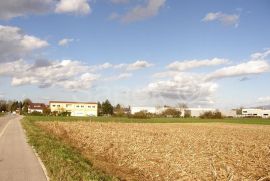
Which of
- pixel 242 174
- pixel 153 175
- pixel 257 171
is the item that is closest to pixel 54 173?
pixel 153 175

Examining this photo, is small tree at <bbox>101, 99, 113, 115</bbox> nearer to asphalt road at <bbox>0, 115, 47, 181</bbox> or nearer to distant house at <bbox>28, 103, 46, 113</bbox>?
distant house at <bbox>28, 103, 46, 113</bbox>

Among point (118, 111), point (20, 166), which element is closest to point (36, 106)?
point (118, 111)

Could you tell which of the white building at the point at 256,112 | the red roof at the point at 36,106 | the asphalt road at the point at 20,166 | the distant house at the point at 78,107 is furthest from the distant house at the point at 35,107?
the asphalt road at the point at 20,166

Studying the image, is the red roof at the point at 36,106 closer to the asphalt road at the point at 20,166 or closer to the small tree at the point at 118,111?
the small tree at the point at 118,111

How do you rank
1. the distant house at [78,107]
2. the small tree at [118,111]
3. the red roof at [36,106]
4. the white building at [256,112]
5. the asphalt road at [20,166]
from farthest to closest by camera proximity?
the red roof at [36,106] < the white building at [256,112] < the distant house at [78,107] < the small tree at [118,111] < the asphalt road at [20,166]

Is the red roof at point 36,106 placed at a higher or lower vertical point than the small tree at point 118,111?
higher

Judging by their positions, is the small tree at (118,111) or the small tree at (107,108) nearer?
the small tree at (118,111)

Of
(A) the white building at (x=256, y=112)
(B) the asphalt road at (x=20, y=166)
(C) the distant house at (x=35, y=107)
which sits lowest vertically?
(B) the asphalt road at (x=20, y=166)

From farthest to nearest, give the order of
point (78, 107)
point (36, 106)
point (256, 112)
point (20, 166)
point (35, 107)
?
1. point (256, 112)
2. point (36, 106)
3. point (35, 107)
4. point (78, 107)
5. point (20, 166)

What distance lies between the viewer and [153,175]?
13.6 meters

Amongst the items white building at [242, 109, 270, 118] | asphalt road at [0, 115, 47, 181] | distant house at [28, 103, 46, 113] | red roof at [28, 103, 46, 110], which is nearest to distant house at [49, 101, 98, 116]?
distant house at [28, 103, 46, 113]

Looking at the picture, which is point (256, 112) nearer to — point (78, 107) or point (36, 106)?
point (78, 107)

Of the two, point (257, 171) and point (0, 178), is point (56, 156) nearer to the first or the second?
point (0, 178)

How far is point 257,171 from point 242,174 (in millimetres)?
1050
